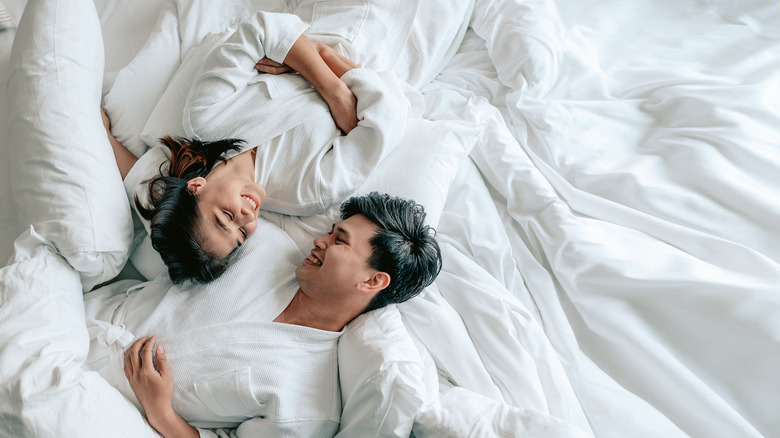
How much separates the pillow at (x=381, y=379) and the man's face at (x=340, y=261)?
10cm

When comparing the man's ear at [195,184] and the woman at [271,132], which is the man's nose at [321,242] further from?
the man's ear at [195,184]

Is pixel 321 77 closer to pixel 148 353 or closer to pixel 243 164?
pixel 243 164

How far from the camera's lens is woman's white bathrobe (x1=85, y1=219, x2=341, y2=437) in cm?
Result: 101

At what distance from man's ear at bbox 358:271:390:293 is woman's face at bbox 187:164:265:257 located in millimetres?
288

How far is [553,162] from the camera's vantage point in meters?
1.39

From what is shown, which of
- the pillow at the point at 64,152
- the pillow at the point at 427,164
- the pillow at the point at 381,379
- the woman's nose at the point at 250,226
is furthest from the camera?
the pillow at the point at 427,164

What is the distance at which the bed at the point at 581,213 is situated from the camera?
968 mm

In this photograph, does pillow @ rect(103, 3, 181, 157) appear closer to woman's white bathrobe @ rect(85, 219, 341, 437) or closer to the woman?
the woman

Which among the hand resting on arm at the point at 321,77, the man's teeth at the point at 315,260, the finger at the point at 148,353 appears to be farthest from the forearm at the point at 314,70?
the finger at the point at 148,353

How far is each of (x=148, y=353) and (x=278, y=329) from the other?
246mm

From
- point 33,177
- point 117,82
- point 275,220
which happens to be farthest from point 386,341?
point 117,82

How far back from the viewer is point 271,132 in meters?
1.28

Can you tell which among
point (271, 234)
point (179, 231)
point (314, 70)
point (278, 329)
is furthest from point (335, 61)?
point (278, 329)

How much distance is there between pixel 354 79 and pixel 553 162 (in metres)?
0.56
